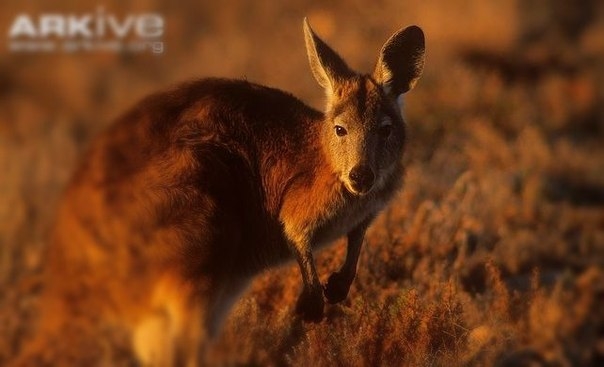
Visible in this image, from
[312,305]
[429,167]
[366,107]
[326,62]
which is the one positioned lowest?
[429,167]

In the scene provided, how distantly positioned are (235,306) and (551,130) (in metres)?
6.90

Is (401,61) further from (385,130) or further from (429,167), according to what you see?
(429,167)

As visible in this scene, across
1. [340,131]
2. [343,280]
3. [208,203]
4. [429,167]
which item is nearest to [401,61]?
[340,131]

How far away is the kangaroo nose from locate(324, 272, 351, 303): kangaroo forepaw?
1.77ft

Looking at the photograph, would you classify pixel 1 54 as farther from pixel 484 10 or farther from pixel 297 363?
pixel 297 363

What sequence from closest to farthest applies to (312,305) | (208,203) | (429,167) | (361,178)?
1. (208,203)
2. (361,178)
3. (312,305)
4. (429,167)

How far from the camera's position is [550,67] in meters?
14.1

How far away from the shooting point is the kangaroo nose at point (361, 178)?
5543mm

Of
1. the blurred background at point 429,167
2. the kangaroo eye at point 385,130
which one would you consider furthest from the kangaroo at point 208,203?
the blurred background at point 429,167

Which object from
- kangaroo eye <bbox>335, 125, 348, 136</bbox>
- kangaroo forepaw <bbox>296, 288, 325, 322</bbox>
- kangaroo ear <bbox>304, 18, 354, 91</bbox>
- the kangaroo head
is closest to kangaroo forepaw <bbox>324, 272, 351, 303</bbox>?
kangaroo forepaw <bbox>296, 288, 325, 322</bbox>

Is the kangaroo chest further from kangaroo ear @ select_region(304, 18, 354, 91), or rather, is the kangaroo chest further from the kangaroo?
kangaroo ear @ select_region(304, 18, 354, 91)

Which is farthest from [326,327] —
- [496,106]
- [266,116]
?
[496,106]

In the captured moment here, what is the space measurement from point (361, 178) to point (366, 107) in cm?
41

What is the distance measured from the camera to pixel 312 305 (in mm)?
5719
